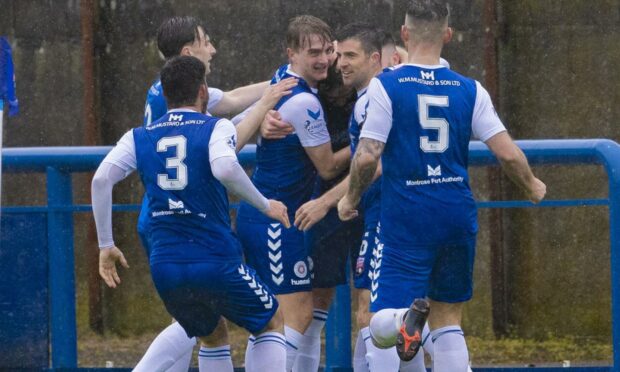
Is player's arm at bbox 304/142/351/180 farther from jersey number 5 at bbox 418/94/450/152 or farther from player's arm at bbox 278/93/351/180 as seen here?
jersey number 5 at bbox 418/94/450/152

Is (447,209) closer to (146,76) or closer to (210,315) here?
(210,315)

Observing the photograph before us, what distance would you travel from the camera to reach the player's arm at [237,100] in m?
7.62

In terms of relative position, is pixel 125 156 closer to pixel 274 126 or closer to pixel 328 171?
pixel 274 126

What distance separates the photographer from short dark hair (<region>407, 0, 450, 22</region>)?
6.33 m

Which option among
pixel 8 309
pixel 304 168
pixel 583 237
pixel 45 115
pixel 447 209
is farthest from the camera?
pixel 45 115

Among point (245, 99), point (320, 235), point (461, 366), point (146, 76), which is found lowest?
point (461, 366)

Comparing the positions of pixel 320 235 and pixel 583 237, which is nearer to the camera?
pixel 320 235

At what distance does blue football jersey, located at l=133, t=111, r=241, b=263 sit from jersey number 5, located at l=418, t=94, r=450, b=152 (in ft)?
3.19

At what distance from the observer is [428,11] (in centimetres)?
634

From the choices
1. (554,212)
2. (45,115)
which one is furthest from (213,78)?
(554,212)

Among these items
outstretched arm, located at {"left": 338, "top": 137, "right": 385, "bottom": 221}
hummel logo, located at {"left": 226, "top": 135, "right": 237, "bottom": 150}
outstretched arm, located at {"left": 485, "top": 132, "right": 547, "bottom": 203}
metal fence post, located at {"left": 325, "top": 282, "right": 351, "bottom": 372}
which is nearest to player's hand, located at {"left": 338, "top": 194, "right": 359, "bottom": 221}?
outstretched arm, located at {"left": 338, "top": 137, "right": 385, "bottom": 221}

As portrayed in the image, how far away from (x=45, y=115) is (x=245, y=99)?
12.5 feet

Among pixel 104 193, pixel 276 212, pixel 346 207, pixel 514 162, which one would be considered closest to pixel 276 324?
pixel 276 212

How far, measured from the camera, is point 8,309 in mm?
8039
